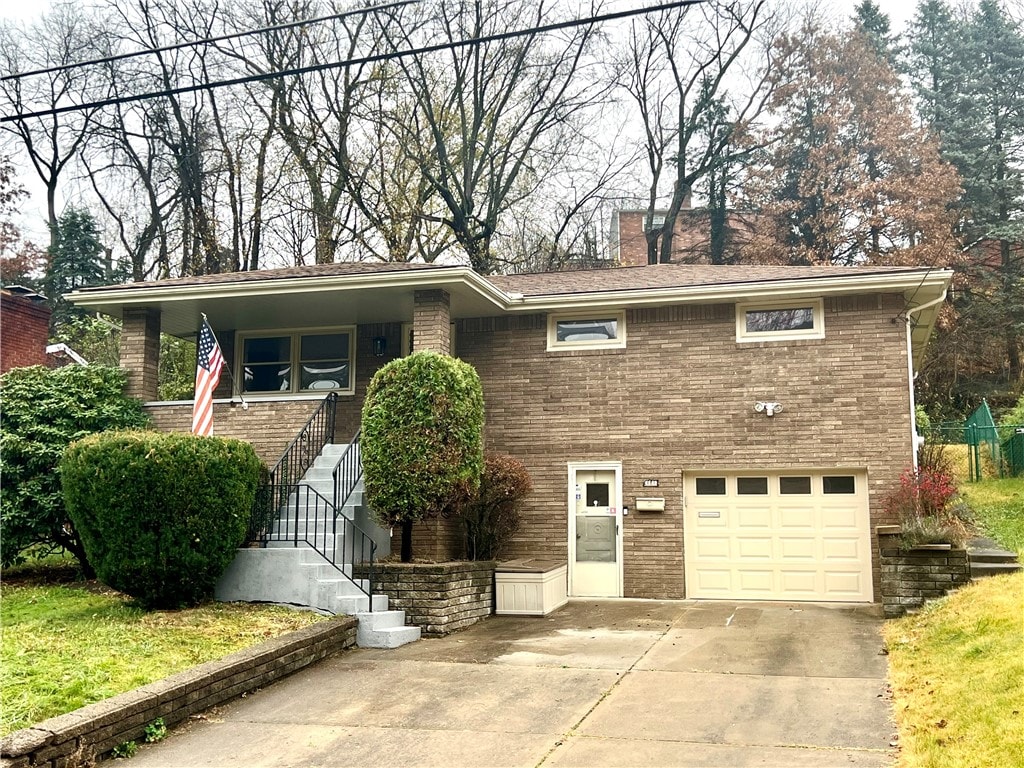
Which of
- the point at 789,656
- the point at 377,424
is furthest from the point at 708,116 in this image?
the point at 789,656

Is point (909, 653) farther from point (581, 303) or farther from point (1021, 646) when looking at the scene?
point (581, 303)

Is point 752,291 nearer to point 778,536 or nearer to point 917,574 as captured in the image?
point 778,536

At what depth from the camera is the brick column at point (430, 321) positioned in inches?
528

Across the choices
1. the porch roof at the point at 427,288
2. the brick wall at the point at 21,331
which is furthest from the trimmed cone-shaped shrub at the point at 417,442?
the brick wall at the point at 21,331

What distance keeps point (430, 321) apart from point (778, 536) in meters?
6.08

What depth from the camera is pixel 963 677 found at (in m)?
7.20

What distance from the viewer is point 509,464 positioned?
45.7ft

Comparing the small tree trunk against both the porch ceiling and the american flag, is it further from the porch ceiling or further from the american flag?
the porch ceiling

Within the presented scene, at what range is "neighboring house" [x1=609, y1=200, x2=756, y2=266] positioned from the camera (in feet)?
107

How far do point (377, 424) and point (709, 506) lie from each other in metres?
5.48

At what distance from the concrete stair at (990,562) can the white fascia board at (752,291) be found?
3863 millimetres

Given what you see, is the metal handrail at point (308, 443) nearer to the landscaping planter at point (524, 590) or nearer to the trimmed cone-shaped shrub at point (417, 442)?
the trimmed cone-shaped shrub at point (417, 442)

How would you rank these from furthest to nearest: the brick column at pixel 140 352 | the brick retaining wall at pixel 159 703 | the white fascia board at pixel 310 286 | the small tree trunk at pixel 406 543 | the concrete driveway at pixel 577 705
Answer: the brick column at pixel 140 352
the white fascia board at pixel 310 286
the small tree trunk at pixel 406 543
the concrete driveway at pixel 577 705
the brick retaining wall at pixel 159 703

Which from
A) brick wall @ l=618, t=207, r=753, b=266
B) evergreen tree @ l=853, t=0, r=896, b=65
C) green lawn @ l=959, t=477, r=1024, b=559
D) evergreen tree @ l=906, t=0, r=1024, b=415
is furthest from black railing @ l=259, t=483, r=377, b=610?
evergreen tree @ l=853, t=0, r=896, b=65
